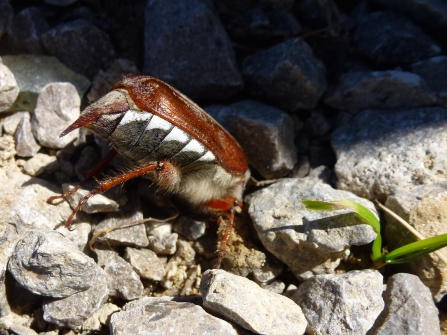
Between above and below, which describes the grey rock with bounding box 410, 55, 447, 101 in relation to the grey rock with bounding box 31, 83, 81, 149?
below

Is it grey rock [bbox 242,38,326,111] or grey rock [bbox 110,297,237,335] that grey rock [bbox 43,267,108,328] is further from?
grey rock [bbox 242,38,326,111]

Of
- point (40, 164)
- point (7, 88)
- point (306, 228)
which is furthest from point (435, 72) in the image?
point (7, 88)

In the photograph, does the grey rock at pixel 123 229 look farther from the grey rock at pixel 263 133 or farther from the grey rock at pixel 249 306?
the grey rock at pixel 263 133

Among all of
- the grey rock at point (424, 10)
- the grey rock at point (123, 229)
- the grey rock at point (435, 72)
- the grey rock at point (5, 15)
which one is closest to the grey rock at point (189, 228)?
the grey rock at point (123, 229)

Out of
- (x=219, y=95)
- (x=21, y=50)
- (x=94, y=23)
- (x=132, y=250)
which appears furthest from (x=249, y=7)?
(x=132, y=250)

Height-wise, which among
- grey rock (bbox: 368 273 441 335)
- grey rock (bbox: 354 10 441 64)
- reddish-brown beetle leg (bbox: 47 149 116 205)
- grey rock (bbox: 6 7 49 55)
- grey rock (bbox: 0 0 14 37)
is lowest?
grey rock (bbox: 368 273 441 335)

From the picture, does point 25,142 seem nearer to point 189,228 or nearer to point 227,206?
point 189,228

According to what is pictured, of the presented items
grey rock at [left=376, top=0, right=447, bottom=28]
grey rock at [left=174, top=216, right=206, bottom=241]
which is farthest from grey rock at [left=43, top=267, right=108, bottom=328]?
grey rock at [left=376, top=0, right=447, bottom=28]

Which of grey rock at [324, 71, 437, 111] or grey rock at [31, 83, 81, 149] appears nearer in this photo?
grey rock at [31, 83, 81, 149]

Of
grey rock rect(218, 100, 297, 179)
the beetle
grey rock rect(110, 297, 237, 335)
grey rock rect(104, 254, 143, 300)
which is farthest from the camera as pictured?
grey rock rect(218, 100, 297, 179)
